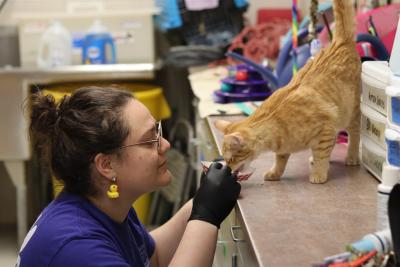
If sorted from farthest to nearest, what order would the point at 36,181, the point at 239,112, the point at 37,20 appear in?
the point at 36,181, the point at 37,20, the point at 239,112

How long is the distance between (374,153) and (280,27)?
1.94 meters

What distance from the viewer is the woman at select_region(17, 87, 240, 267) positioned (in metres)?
1.40

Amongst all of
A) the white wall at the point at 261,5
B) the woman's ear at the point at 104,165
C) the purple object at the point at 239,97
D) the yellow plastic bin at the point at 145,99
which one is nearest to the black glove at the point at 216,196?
the woman's ear at the point at 104,165

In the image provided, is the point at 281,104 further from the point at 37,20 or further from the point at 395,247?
the point at 37,20

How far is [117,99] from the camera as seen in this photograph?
147 centimetres

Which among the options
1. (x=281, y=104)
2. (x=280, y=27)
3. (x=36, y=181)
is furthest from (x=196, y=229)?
(x=36, y=181)

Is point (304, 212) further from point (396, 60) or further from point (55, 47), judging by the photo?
point (55, 47)

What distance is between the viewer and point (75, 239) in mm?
1303

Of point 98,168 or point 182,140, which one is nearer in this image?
point 98,168

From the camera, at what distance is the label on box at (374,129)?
1567 mm

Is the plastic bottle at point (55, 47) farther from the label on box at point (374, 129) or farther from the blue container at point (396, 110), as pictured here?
the blue container at point (396, 110)

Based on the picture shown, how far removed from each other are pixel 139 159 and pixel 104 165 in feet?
0.26

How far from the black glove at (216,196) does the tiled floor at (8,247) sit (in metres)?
2.02

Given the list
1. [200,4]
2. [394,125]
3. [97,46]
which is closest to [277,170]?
[394,125]
